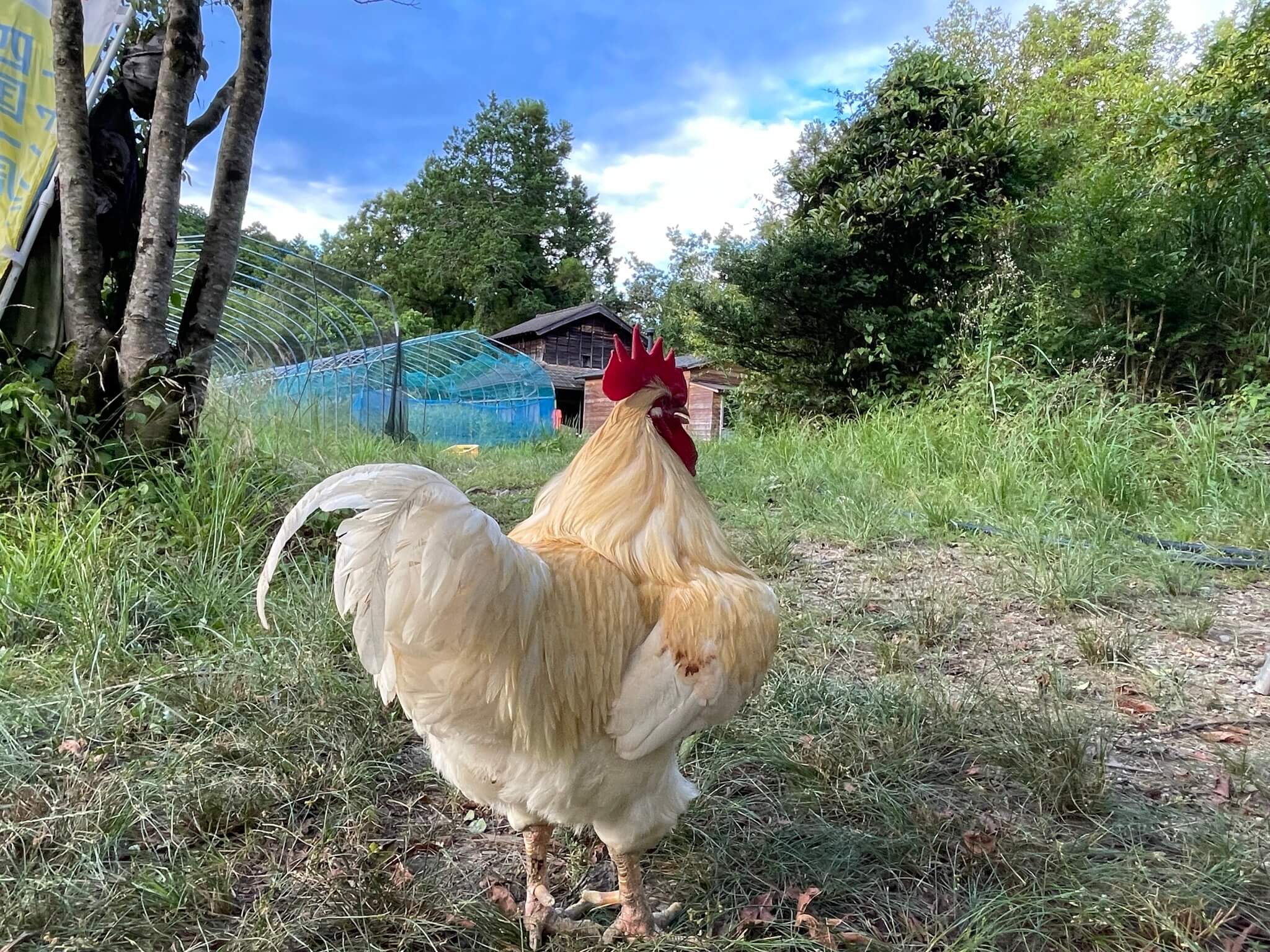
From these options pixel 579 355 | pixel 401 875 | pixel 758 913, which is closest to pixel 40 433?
pixel 401 875

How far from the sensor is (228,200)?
12.4 feet

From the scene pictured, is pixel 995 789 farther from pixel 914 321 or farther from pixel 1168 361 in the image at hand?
pixel 914 321

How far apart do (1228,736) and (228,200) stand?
533 cm

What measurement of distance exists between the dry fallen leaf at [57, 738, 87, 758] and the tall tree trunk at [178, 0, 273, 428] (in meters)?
2.10

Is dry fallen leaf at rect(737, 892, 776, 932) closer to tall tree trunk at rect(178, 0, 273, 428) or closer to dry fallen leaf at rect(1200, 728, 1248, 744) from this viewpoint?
dry fallen leaf at rect(1200, 728, 1248, 744)

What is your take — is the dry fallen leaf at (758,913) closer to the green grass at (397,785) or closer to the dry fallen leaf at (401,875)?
the green grass at (397,785)

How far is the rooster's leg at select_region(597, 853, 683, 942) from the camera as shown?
156 cm

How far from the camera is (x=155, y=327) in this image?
3404 mm

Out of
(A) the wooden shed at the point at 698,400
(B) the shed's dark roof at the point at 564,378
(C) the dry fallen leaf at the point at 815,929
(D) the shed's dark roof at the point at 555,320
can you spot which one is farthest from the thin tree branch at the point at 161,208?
(D) the shed's dark roof at the point at 555,320

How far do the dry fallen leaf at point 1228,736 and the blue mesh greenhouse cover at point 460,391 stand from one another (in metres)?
11.4

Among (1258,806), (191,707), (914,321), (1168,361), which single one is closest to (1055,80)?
(914,321)

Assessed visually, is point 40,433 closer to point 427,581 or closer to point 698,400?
point 427,581

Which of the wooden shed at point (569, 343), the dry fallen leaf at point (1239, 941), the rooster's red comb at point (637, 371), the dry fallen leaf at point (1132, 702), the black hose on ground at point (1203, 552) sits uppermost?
the wooden shed at point (569, 343)

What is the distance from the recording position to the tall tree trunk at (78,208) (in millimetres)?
3322
